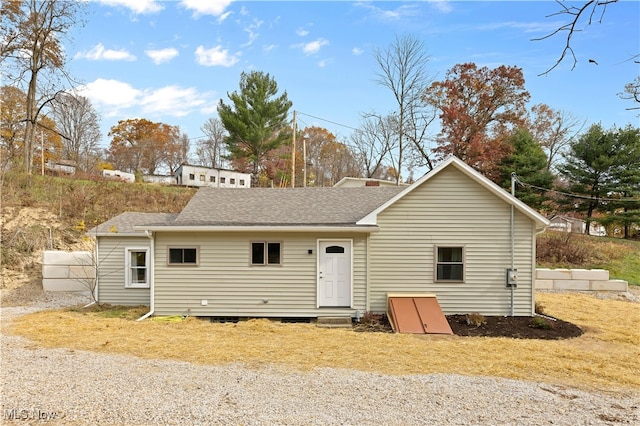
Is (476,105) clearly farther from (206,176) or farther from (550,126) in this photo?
(206,176)

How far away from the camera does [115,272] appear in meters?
12.0

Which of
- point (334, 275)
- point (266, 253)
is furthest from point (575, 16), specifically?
point (266, 253)

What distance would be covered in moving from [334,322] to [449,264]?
3605 millimetres

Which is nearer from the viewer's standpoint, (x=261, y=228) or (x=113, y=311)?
(x=261, y=228)

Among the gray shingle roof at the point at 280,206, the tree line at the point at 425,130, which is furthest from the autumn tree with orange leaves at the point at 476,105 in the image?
the gray shingle roof at the point at 280,206

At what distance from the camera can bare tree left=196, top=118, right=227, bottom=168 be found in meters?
49.4

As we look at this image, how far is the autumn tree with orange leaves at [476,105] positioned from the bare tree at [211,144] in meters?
28.7

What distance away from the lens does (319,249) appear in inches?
411

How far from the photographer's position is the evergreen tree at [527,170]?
2803cm

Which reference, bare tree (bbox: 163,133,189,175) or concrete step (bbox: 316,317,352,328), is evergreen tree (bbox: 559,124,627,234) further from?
bare tree (bbox: 163,133,189,175)

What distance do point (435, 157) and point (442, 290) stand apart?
22424 millimetres

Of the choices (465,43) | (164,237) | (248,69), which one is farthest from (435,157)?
(164,237)

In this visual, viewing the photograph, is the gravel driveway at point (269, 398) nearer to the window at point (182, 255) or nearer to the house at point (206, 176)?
the window at point (182, 255)

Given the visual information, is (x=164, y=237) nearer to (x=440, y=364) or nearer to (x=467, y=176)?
(x=440, y=364)
